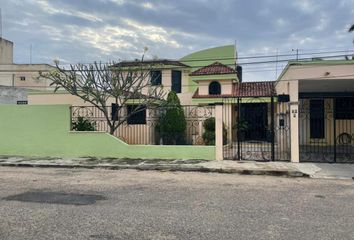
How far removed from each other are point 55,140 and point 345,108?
54.7ft

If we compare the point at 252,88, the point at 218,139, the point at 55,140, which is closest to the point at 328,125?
the point at 252,88

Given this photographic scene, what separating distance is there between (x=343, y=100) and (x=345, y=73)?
27.4 feet

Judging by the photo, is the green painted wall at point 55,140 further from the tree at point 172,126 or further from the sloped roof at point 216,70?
the sloped roof at point 216,70

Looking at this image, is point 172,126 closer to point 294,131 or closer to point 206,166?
point 206,166

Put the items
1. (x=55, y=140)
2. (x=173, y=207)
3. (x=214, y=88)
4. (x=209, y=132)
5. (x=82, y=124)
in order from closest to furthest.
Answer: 1. (x=173, y=207)
2. (x=55, y=140)
3. (x=82, y=124)
4. (x=209, y=132)
5. (x=214, y=88)

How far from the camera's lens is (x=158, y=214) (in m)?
7.12

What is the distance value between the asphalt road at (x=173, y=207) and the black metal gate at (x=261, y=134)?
414 centimetres

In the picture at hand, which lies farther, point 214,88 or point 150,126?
point 214,88

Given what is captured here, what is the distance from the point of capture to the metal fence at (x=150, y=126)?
18312 millimetres

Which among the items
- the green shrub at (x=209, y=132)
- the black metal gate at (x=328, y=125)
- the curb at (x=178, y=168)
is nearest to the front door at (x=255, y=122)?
the green shrub at (x=209, y=132)

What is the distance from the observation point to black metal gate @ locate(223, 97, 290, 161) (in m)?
16.1

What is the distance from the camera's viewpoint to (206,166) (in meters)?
13.9

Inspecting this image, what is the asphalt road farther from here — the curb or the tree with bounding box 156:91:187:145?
the tree with bounding box 156:91:187:145

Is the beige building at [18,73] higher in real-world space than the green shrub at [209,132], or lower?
higher
